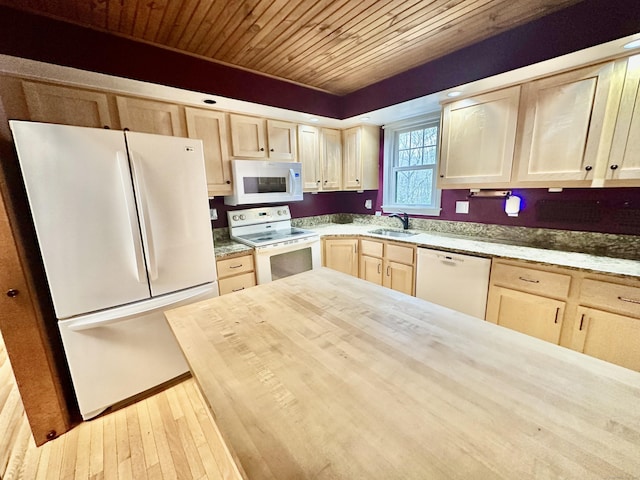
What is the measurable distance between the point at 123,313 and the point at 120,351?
11.4 inches

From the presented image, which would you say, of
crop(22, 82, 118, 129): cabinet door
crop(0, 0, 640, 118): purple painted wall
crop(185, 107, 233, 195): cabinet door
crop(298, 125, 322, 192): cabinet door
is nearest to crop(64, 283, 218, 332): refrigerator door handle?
crop(185, 107, 233, 195): cabinet door

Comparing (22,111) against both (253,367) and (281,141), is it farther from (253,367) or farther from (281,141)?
(253,367)

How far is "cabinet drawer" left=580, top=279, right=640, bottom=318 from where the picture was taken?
1533mm

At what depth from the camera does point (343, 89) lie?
2928 millimetres

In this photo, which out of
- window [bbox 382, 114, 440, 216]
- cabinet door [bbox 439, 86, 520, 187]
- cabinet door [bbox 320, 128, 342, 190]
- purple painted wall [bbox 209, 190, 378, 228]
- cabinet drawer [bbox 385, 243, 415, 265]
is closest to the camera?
cabinet door [bbox 439, 86, 520, 187]

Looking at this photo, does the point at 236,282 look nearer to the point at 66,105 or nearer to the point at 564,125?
the point at 66,105

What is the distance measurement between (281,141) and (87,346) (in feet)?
7.71

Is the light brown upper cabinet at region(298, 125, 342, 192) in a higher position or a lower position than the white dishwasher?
higher

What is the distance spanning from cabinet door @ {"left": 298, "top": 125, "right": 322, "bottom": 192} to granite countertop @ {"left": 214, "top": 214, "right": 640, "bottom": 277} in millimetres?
621

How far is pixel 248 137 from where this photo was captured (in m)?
2.58

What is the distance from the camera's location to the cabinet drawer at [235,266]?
2.26m

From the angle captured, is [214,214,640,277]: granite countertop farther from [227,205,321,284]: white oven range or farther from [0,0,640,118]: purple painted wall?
[0,0,640,118]: purple painted wall

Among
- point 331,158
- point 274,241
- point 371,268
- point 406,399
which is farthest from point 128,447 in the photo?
point 331,158

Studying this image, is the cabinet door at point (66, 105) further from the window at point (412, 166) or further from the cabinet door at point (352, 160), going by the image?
the window at point (412, 166)
